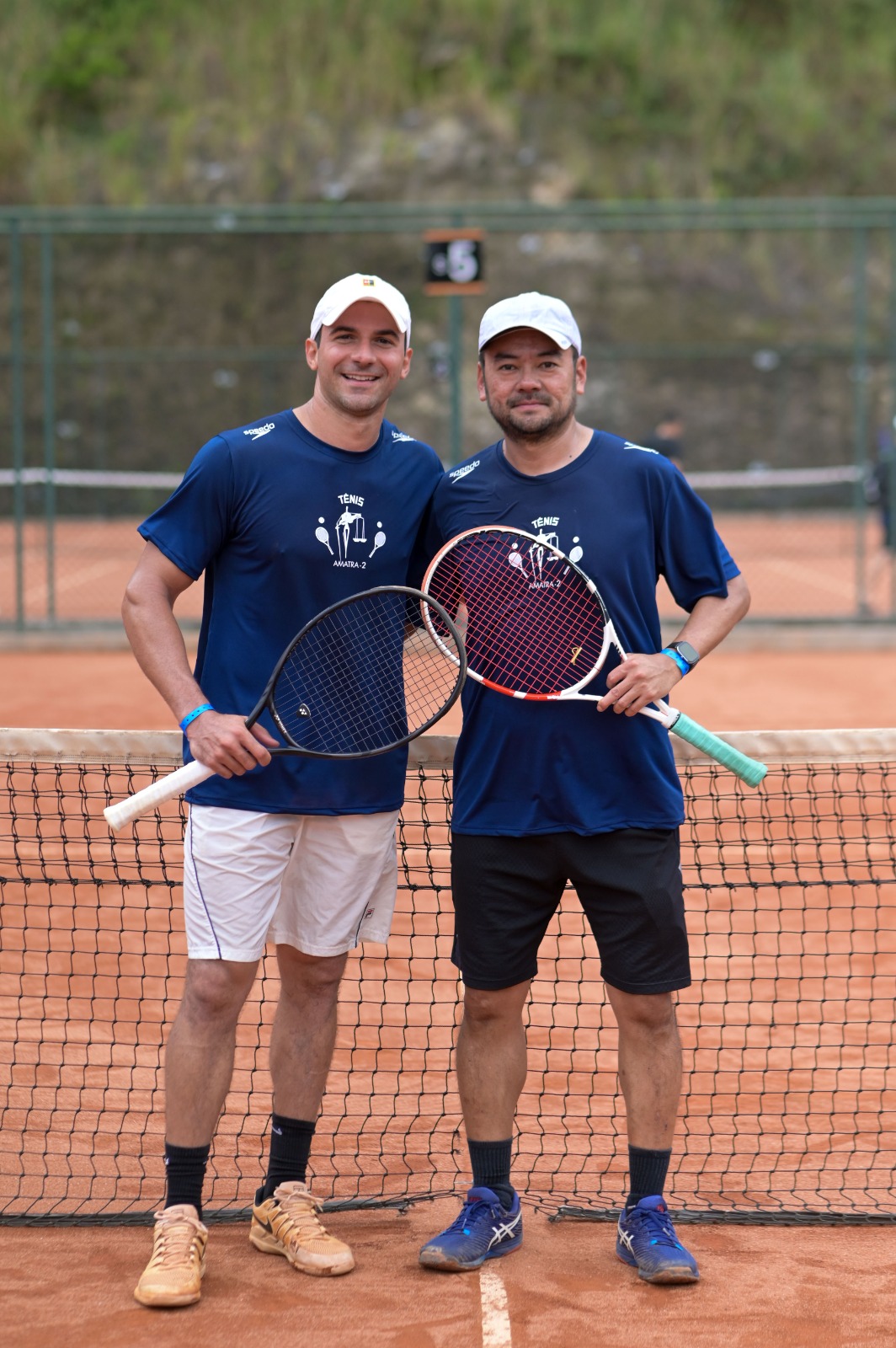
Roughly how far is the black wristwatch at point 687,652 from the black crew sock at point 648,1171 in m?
1.13

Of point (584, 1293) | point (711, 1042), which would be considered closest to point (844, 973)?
point (711, 1042)

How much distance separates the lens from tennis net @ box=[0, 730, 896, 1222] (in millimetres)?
3885

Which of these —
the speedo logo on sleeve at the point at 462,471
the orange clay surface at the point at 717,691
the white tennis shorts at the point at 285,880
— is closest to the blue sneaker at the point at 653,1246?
Answer: the white tennis shorts at the point at 285,880

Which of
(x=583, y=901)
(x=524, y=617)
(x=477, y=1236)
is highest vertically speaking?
(x=524, y=617)

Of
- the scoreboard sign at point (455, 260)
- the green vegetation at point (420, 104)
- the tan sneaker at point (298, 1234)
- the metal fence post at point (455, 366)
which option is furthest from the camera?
the green vegetation at point (420, 104)

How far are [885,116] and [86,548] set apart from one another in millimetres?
18625

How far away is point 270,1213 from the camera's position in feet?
11.7

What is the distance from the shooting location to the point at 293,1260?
3482 mm

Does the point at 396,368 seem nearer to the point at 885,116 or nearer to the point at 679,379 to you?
the point at 679,379

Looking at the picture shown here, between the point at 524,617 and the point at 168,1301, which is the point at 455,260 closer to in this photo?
the point at 524,617

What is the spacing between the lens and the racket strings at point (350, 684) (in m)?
3.47

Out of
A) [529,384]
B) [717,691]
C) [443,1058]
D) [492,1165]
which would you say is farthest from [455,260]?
[492,1165]

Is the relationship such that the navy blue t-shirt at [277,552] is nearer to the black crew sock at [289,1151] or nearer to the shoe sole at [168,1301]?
the black crew sock at [289,1151]

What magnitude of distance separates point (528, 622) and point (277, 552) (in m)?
0.59
